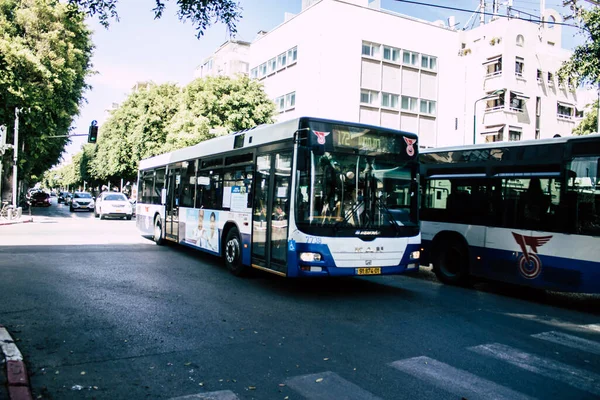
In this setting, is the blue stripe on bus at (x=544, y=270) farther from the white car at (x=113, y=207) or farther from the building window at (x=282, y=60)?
the building window at (x=282, y=60)

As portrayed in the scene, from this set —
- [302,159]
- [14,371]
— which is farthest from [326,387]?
[302,159]

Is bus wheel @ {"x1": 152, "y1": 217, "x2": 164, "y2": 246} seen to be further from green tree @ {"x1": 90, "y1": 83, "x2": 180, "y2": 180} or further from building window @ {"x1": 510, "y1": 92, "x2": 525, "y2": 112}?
building window @ {"x1": 510, "y1": 92, "x2": 525, "y2": 112}

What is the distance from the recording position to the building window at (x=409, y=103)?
37.4 metres

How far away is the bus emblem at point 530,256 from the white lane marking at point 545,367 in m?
3.33

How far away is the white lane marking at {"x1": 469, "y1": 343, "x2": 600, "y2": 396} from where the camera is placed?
4.99 metres

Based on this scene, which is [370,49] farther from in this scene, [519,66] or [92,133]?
[92,133]

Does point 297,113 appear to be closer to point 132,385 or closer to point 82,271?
A: point 82,271

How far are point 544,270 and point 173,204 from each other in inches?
387

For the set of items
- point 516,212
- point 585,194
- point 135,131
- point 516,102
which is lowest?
point 516,212

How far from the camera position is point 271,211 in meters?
9.10

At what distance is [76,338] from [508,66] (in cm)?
4079

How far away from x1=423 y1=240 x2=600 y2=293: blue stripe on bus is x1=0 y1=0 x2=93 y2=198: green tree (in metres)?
23.2

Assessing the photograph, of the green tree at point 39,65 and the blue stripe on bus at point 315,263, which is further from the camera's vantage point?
the green tree at point 39,65

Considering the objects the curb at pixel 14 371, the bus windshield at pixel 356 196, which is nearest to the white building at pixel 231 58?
the bus windshield at pixel 356 196
